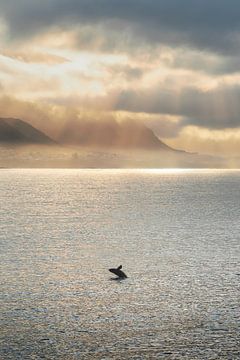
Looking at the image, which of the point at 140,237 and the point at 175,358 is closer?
the point at 175,358

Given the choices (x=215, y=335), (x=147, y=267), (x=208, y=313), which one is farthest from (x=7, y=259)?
(x=215, y=335)

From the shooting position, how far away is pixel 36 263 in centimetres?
9344

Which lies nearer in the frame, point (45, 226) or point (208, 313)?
point (208, 313)

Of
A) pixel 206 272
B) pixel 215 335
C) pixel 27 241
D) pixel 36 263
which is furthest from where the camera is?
pixel 27 241

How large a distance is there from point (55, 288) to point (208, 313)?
2264 centimetres

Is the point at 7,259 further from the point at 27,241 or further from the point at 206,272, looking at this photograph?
the point at 206,272

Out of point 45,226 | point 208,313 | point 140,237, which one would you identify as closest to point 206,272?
point 208,313

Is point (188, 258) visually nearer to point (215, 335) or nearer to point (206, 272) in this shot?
point (206, 272)

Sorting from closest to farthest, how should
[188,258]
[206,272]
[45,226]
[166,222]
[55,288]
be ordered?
[55,288] < [206,272] < [188,258] < [45,226] < [166,222]

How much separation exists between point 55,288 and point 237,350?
3132 centimetres

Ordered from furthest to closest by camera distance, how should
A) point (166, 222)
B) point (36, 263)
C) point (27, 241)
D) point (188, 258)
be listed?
point (166, 222)
point (27, 241)
point (188, 258)
point (36, 263)

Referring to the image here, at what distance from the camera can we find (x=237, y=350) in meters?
49.1

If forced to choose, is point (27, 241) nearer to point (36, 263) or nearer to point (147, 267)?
point (36, 263)

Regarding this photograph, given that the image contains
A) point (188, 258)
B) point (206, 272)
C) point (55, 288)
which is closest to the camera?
point (55, 288)
